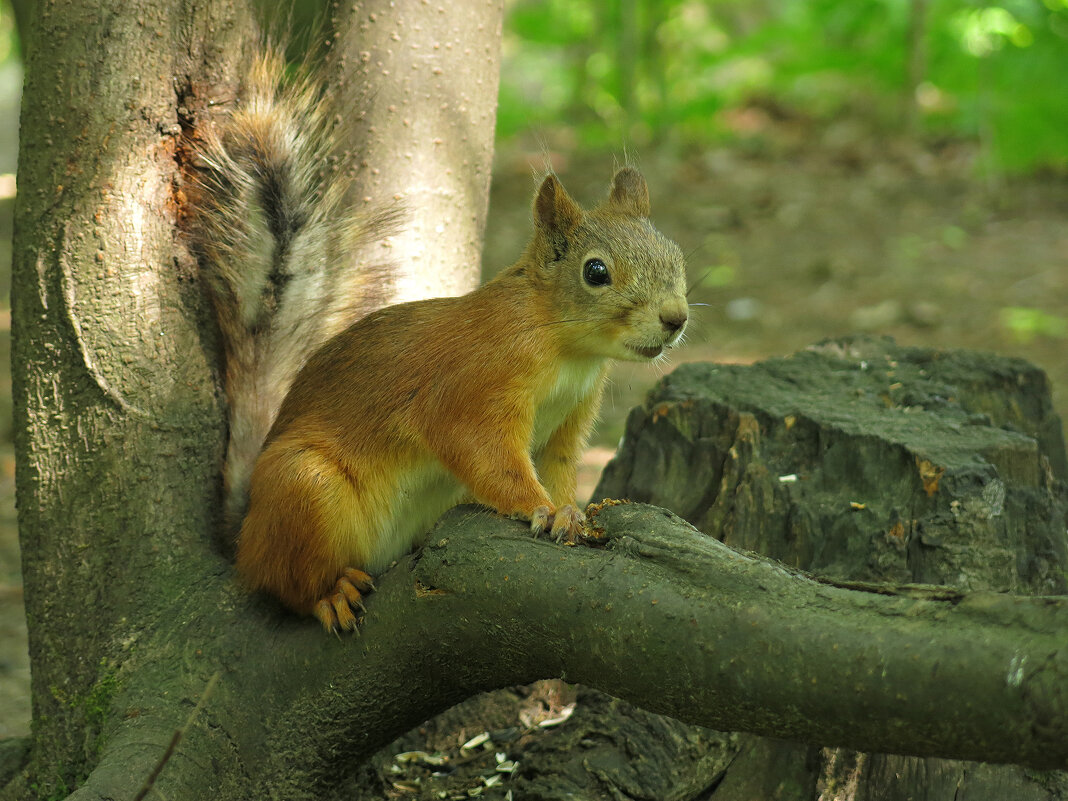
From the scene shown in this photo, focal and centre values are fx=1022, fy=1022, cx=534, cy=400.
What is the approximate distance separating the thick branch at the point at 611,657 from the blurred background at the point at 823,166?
1754 mm

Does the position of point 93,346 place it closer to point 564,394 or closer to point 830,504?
point 564,394

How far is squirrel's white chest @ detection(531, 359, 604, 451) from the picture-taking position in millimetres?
2039

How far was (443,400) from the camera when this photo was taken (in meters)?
1.96

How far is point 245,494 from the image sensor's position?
7.02ft

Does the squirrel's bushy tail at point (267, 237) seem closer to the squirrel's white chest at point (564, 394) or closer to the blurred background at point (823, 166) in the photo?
the squirrel's white chest at point (564, 394)

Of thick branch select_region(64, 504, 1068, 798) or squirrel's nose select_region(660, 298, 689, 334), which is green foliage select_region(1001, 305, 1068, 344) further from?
thick branch select_region(64, 504, 1068, 798)

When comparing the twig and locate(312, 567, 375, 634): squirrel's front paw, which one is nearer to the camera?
the twig

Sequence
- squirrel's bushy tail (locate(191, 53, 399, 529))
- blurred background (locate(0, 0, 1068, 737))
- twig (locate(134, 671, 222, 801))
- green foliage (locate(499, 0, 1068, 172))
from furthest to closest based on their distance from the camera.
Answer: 1. green foliage (locate(499, 0, 1068, 172))
2. blurred background (locate(0, 0, 1068, 737))
3. squirrel's bushy tail (locate(191, 53, 399, 529))
4. twig (locate(134, 671, 222, 801))

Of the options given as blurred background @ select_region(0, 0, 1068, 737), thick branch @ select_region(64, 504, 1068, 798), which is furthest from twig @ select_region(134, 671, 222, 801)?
blurred background @ select_region(0, 0, 1068, 737)

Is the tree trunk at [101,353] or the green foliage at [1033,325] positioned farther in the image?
the green foliage at [1033,325]

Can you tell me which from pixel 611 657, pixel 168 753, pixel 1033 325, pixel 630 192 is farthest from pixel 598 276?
pixel 1033 325

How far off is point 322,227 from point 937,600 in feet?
4.94

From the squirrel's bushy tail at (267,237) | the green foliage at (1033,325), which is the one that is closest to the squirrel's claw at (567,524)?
the squirrel's bushy tail at (267,237)

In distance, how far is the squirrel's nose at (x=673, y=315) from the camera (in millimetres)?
1918
